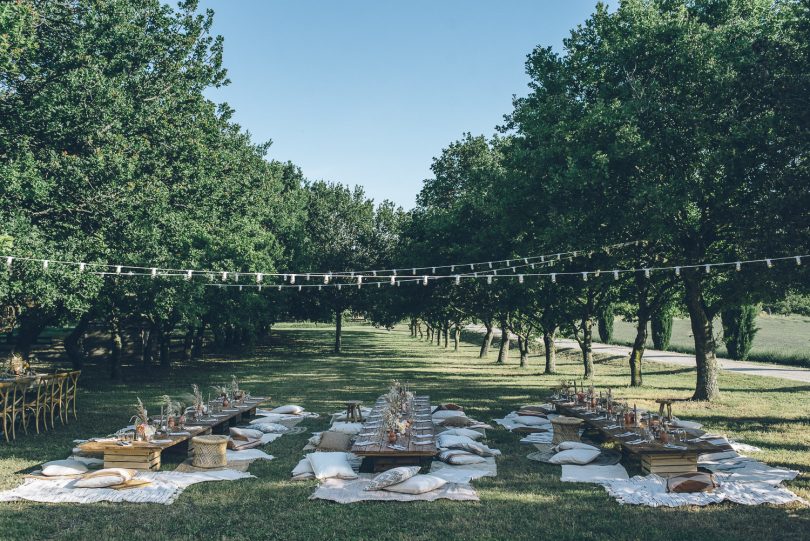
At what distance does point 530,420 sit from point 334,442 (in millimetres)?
5570

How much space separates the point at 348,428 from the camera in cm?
1452

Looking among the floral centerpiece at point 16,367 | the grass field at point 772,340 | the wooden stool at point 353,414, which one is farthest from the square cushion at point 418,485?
the grass field at point 772,340

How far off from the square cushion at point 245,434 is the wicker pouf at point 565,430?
21.3 feet

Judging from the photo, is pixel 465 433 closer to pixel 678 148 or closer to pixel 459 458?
pixel 459 458

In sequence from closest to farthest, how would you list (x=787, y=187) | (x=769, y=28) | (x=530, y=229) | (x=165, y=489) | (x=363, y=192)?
(x=165, y=489) < (x=787, y=187) < (x=769, y=28) < (x=530, y=229) < (x=363, y=192)

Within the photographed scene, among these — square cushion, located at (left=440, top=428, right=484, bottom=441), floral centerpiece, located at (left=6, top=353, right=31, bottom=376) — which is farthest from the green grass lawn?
floral centerpiece, located at (left=6, top=353, right=31, bottom=376)

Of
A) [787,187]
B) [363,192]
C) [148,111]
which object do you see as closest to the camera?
[787,187]

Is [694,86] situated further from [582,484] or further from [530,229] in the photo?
[582,484]

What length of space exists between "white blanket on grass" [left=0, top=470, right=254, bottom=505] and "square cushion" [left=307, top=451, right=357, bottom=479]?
4.67ft

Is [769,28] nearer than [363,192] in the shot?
Yes

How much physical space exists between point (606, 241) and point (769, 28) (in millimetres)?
6870

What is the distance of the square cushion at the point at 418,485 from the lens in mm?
9477

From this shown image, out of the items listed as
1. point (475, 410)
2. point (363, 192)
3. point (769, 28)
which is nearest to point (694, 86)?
point (769, 28)

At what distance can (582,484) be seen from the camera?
10086 mm
